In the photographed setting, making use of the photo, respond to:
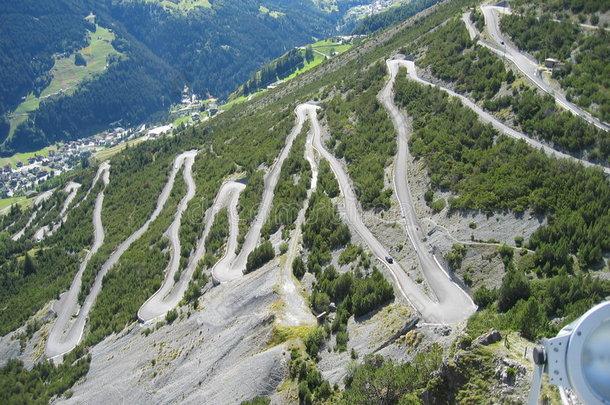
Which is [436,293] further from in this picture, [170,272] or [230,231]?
[170,272]

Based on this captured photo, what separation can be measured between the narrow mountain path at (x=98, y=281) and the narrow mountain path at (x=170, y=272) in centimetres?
804

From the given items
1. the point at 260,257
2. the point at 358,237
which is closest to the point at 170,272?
the point at 260,257

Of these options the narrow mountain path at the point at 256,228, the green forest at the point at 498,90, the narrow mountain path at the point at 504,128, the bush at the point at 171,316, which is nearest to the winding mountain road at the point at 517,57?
the green forest at the point at 498,90

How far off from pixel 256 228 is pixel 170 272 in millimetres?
16146

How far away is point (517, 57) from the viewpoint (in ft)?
257

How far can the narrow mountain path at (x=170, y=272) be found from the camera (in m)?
65.4

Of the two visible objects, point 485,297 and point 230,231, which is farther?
point 230,231

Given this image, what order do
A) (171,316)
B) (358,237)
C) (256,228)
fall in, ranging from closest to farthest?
(358,237)
(171,316)
(256,228)

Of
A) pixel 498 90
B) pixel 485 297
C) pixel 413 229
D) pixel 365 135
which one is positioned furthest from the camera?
pixel 365 135

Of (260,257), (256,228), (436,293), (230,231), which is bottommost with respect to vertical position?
(436,293)

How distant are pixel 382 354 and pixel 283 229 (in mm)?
33004

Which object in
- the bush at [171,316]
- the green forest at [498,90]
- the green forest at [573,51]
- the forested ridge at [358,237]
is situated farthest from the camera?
the green forest at [573,51]

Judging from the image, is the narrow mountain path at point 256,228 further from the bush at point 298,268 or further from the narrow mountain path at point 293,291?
the bush at point 298,268

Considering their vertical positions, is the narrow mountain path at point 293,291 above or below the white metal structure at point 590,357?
below
